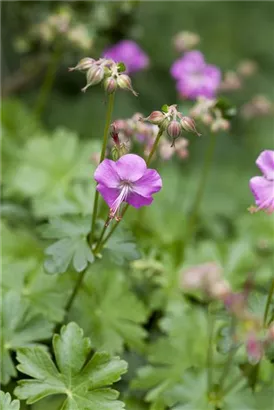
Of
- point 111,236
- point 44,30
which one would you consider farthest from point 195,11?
point 111,236

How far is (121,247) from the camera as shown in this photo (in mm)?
1537

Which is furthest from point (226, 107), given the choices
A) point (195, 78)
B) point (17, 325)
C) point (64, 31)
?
point (17, 325)

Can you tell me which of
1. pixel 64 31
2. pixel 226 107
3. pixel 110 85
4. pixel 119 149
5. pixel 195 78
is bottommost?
pixel 119 149

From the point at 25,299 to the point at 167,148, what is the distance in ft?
1.89

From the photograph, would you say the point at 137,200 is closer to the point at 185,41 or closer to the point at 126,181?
the point at 126,181

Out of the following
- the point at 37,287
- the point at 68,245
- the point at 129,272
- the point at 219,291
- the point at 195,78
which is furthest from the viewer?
the point at 195,78

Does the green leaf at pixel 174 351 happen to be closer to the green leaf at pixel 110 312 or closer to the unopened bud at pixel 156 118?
the green leaf at pixel 110 312

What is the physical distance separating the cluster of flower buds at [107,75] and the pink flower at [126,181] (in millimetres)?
144

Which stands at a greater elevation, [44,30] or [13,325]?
[44,30]

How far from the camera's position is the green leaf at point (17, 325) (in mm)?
1521

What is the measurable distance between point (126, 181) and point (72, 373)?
1.47ft

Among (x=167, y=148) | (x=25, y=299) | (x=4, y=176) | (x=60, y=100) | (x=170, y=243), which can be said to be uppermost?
(x=60, y=100)

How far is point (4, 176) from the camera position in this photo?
7.48ft

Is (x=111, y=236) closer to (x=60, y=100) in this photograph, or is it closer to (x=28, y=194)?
(x=28, y=194)
